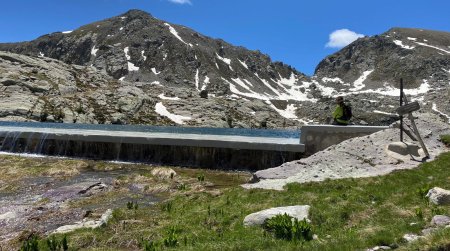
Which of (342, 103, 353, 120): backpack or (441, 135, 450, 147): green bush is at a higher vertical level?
(342, 103, 353, 120): backpack

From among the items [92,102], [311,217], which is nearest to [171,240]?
[311,217]

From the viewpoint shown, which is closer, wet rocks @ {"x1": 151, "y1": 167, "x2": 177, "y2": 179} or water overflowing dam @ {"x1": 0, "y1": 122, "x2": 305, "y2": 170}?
wet rocks @ {"x1": 151, "y1": 167, "x2": 177, "y2": 179}

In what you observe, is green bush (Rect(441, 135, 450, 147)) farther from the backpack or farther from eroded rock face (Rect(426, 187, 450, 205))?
eroded rock face (Rect(426, 187, 450, 205))

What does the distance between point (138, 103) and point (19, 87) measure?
42.7 metres

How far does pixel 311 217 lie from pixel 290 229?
6.29 feet

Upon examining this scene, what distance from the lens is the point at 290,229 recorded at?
1139 centimetres

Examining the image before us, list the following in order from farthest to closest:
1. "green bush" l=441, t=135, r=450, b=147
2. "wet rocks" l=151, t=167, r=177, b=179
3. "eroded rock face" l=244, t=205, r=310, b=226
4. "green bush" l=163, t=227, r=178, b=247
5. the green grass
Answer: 1. "wet rocks" l=151, t=167, r=177, b=179
2. "green bush" l=441, t=135, r=450, b=147
3. "eroded rock face" l=244, t=205, r=310, b=226
4. "green bush" l=163, t=227, r=178, b=247
5. the green grass

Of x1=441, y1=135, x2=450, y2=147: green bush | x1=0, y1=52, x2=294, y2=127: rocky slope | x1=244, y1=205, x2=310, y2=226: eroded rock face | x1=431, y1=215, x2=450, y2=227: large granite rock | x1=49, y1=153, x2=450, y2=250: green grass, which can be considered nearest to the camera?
x1=431, y1=215, x2=450, y2=227: large granite rock

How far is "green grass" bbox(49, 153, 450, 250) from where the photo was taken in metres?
10.8

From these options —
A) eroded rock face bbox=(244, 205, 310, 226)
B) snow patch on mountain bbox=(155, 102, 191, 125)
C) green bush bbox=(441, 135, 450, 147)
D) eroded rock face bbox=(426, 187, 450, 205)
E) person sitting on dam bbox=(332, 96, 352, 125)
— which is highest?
person sitting on dam bbox=(332, 96, 352, 125)

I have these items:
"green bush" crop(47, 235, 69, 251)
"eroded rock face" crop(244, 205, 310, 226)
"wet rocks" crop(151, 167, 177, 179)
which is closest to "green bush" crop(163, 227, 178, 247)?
"eroded rock face" crop(244, 205, 310, 226)

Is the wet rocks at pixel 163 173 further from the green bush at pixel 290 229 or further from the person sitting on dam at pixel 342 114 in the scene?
the green bush at pixel 290 229

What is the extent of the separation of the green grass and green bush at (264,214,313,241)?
284 mm

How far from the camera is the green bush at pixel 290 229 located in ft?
36.8
